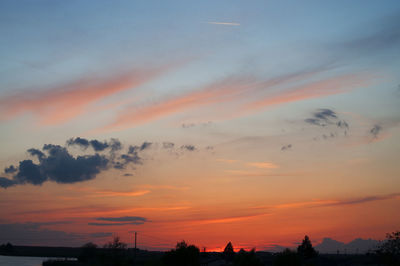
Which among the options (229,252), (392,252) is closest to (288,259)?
(392,252)

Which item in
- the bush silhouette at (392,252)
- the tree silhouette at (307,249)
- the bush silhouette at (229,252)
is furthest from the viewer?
the bush silhouette at (229,252)

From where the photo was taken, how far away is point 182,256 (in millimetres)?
113938

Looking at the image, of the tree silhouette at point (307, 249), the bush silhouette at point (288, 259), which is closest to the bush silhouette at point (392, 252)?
the bush silhouette at point (288, 259)

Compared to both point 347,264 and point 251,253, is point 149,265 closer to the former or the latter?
point 251,253

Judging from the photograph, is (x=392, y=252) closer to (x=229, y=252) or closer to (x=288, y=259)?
(x=288, y=259)

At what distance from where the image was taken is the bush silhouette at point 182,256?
373 ft

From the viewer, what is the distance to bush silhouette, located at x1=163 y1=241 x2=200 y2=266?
114 m

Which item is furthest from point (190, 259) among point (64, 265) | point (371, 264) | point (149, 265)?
point (64, 265)

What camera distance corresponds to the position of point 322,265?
121 meters

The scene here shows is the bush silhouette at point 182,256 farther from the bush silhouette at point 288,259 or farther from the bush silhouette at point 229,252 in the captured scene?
the bush silhouette at point 229,252

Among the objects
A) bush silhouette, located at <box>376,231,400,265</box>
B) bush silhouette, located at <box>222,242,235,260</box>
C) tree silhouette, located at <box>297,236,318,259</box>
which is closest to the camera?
bush silhouette, located at <box>376,231,400,265</box>

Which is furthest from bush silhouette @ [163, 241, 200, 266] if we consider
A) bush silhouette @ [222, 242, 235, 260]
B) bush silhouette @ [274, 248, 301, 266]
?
bush silhouette @ [222, 242, 235, 260]

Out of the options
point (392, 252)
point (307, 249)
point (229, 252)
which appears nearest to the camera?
point (392, 252)

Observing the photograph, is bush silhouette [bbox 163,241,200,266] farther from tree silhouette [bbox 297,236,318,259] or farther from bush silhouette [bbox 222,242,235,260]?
bush silhouette [bbox 222,242,235,260]
